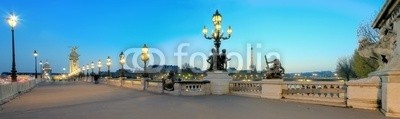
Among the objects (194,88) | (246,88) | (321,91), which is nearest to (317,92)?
(321,91)

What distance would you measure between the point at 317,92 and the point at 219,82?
942cm

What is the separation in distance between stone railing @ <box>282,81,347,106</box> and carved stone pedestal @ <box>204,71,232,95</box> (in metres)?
6.35

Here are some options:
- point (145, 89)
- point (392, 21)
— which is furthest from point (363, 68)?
point (392, 21)

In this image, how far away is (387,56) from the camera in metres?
19.5

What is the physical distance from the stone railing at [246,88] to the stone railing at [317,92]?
2438mm

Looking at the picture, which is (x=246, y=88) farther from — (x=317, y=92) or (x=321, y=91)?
(x=321, y=91)

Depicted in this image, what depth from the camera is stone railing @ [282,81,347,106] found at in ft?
57.8

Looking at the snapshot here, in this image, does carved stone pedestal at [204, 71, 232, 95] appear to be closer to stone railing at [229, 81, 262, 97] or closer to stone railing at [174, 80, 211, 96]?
stone railing at [229, 81, 262, 97]

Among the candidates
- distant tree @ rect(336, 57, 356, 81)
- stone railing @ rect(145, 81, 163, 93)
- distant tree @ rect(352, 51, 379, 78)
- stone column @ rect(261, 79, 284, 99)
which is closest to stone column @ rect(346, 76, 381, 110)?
stone column @ rect(261, 79, 284, 99)

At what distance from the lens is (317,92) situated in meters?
19.5

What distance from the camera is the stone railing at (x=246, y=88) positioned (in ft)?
80.2

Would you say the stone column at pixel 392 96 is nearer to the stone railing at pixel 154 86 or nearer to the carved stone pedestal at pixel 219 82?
the carved stone pedestal at pixel 219 82

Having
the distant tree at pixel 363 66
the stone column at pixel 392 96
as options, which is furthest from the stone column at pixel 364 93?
the distant tree at pixel 363 66

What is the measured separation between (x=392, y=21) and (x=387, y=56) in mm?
2055
